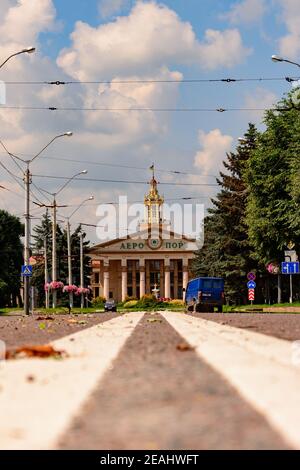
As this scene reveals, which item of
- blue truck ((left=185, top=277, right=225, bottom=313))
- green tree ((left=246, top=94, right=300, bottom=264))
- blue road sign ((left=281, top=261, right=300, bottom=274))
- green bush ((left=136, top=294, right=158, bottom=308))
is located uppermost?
green tree ((left=246, top=94, right=300, bottom=264))

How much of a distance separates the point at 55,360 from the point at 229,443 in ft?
14.1

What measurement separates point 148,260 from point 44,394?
16156cm

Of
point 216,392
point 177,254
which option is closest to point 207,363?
point 216,392

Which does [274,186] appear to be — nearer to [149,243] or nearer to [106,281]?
[149,243]

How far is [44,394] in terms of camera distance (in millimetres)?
5125

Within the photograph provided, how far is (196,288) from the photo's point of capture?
57.8m

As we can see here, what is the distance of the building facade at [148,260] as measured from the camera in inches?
6284

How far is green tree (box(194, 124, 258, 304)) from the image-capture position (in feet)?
255

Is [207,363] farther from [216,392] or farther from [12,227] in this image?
[12,227]

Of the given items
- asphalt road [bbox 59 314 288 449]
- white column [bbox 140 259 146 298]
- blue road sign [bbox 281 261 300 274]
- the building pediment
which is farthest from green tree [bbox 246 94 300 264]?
white column [bbox 140 259 146 298]

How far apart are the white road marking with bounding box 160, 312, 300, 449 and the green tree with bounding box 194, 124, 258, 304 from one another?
2620 inches

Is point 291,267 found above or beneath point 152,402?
above

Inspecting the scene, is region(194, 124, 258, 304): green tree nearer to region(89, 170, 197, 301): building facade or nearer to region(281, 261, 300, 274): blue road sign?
region(281, 261, 300, 274): blue road sign

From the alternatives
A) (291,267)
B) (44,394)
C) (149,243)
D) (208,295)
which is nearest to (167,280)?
(149,243)
